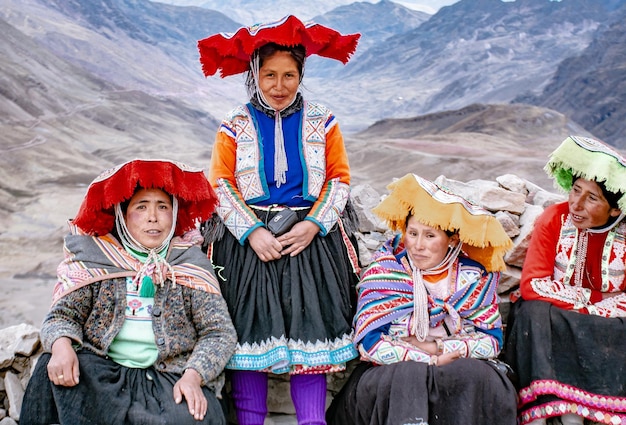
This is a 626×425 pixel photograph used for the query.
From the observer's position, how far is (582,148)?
2127mm

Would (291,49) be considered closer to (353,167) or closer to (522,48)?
(353,167)

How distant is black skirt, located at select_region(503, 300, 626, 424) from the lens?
6.54ft

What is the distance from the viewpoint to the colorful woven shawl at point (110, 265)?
1824mm

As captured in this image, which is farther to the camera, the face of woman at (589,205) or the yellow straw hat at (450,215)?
the face of woman at (589,205)

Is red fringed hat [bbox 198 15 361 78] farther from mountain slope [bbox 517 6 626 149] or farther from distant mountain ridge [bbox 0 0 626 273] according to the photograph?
mountain slope [bbox 517 6 626 149]

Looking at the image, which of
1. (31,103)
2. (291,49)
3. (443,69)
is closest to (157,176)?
(291,49)

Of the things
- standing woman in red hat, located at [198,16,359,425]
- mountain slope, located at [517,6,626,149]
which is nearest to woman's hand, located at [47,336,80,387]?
standing woman in red hat, located at [198,16,359,425]

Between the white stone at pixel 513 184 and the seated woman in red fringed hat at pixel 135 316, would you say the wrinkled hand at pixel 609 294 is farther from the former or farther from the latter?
the seated woman in red fringed hat at pixel 135 316

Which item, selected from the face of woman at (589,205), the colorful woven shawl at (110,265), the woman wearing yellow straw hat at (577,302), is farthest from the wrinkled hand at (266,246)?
the face of woman at (589,205)

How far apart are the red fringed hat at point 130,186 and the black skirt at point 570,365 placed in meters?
1.37

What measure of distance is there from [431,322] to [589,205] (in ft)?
2.59

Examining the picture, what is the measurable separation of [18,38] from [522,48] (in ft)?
62.5

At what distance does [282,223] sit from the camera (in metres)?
2.12

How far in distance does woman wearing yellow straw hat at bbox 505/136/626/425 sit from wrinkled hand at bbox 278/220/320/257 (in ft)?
3.01
